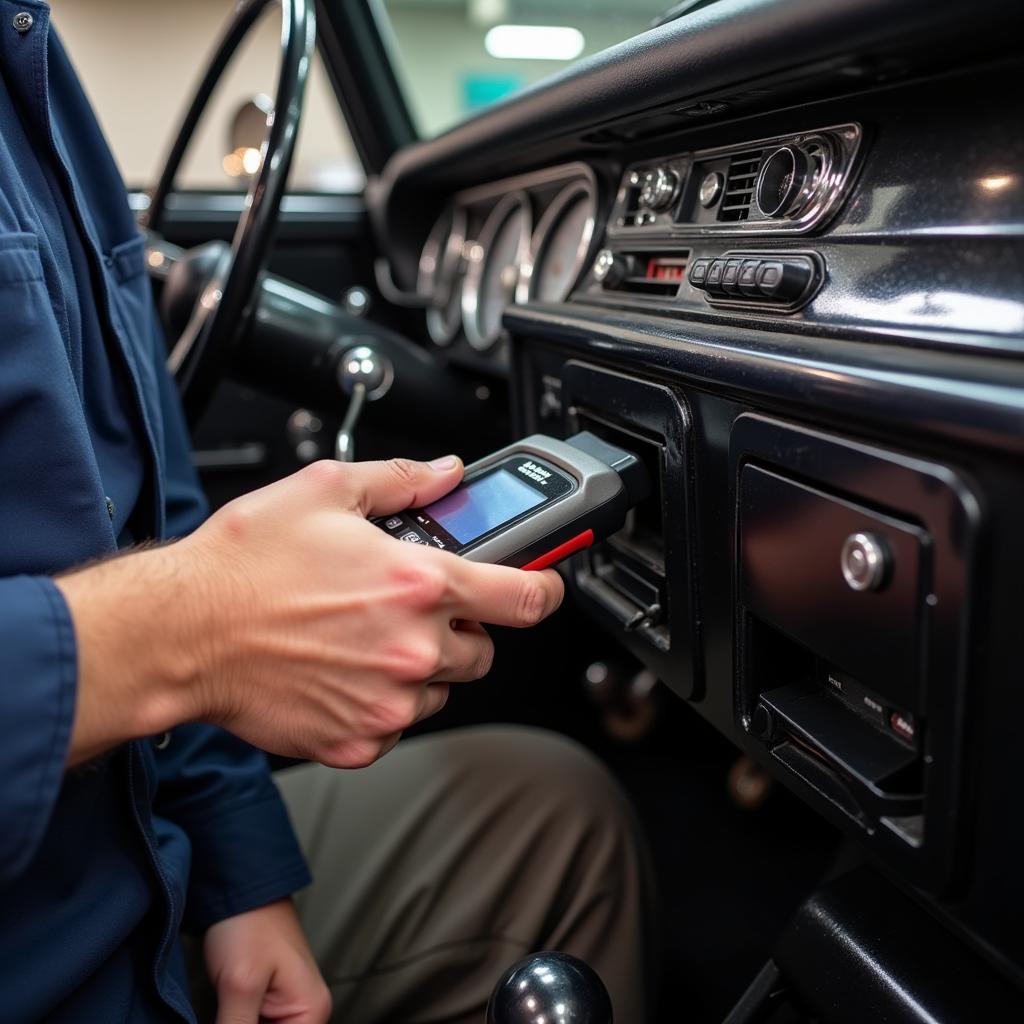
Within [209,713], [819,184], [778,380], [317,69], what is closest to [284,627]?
[209,713]

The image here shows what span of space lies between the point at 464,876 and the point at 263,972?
0.18m

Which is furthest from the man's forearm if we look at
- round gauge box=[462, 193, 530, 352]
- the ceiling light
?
the ceiling light

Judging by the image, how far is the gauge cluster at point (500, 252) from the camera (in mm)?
953

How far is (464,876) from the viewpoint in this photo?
0.77 metres

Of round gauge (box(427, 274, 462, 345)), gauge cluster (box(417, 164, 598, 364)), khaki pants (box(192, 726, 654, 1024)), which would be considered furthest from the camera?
round gauge (box(427, 274, 462, 345))

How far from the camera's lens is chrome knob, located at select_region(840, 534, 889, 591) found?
0.43 m

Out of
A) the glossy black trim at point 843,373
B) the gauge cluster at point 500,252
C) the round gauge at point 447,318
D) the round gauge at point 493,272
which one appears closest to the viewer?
the glossy black trim at point 843,373

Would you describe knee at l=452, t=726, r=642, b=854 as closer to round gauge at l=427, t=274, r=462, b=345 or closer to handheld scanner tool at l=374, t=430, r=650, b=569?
handheld scanner tool at l=374, t=430, r=650, b=569

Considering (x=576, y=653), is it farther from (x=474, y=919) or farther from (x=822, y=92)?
(x=822, y=92)

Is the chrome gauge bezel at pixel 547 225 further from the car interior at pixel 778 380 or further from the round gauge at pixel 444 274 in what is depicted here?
the round gauge at pixel 444 274

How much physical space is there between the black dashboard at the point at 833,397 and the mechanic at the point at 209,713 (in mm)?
141

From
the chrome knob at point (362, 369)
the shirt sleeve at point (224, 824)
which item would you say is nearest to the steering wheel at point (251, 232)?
the chrome knob at point (362, 369)

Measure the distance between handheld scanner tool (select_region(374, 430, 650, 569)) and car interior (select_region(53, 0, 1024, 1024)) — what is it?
0.14 ft

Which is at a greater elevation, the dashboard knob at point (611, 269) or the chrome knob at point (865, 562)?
the dashboard knob at point (611, 269)
